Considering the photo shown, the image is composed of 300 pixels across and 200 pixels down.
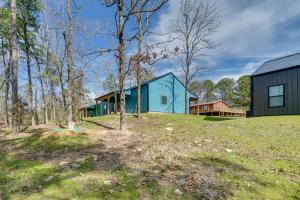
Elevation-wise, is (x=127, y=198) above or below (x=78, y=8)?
below

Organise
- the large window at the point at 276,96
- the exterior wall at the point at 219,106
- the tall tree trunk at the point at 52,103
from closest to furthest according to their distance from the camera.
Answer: the large window at the point at 276,96
the tall tree trunk at the point at 52,103
the exterior wall at the point at 219,106

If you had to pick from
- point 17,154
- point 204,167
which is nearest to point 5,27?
point 17,154

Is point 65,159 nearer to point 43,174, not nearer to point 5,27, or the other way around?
point 43,174

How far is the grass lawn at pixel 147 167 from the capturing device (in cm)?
365

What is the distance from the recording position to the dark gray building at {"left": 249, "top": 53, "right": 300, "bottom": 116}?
1266 cm

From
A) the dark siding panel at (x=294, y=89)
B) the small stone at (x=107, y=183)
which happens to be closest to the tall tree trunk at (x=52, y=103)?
the dark siding panel at (x=294, y=89)

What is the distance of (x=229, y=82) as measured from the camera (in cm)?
4934

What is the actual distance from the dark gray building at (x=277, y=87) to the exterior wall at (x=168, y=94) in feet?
27.9

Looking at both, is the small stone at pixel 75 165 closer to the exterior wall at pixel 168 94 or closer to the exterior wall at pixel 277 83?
the exterior wall at pixel 277 83

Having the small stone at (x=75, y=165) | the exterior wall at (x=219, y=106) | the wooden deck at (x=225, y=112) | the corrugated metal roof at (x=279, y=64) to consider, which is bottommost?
the wooden deck at (x=225, y=112)

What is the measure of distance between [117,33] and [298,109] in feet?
35.7

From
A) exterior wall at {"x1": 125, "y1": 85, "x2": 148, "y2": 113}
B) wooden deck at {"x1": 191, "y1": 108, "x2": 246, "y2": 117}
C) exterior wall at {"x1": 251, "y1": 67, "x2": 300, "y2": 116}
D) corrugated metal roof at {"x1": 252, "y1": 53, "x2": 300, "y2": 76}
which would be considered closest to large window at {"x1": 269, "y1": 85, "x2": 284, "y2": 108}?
exterior wall at {"x1": 251, "y1": 67, "x2": 300, "y2": 116}

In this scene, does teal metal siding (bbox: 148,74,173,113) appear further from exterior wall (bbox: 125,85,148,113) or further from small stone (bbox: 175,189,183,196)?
small stone (bbox: 175,189,183,196)

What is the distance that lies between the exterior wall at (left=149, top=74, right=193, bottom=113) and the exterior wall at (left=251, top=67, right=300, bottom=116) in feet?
28.5
